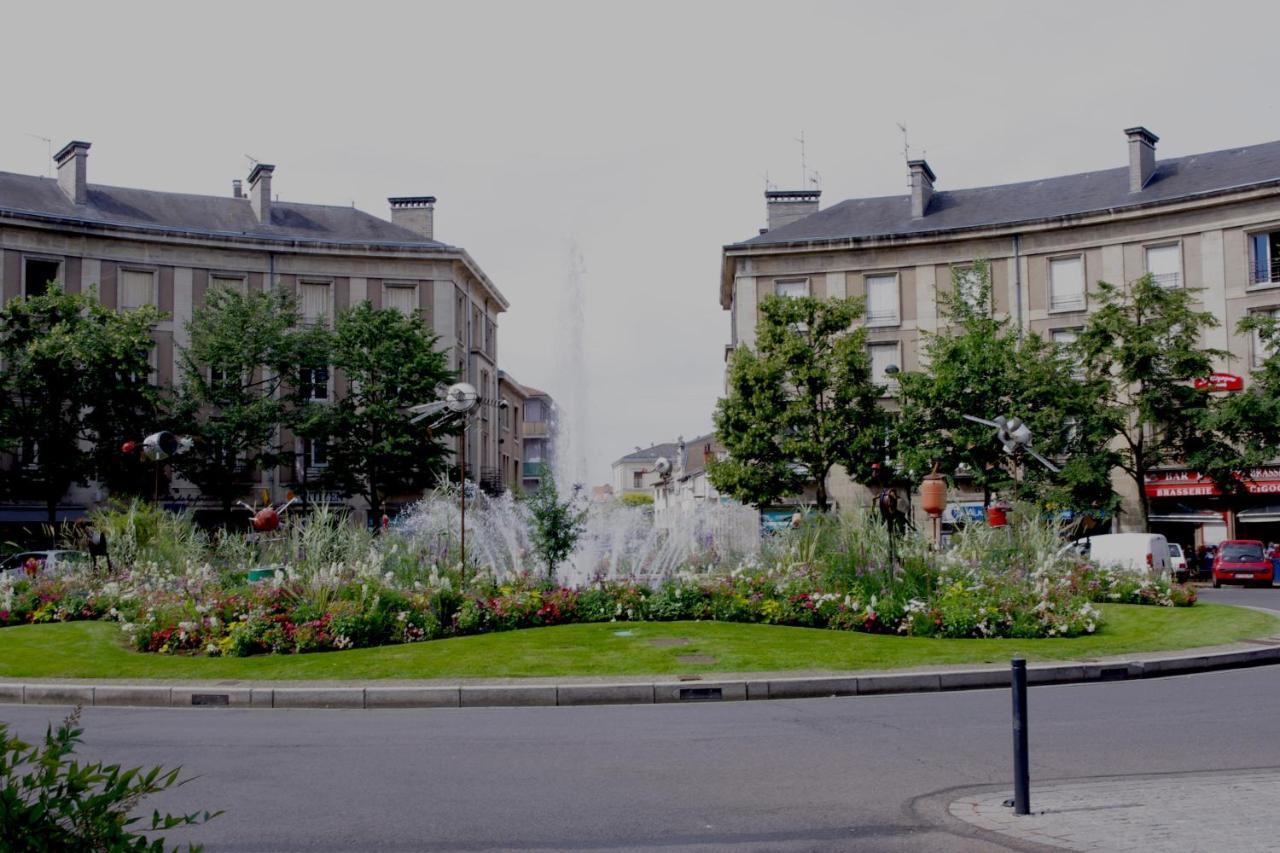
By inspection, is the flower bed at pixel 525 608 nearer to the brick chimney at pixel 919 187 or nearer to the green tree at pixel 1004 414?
the green tree at pixel 1004 414

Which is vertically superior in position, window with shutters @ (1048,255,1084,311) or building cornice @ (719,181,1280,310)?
building cornice @ (719,181,1280,310)

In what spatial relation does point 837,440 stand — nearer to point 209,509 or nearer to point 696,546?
point 696,546

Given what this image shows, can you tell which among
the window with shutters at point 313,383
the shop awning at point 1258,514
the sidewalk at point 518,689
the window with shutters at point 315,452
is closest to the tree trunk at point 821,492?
the shop awning at point 1258,514

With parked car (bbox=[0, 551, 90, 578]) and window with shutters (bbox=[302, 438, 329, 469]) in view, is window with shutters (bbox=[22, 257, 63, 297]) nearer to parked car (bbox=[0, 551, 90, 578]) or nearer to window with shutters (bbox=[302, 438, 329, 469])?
window with shutters (bbox=[302, 438, 329, 469])

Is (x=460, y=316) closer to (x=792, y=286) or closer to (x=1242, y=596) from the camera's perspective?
(x=792, y=286)

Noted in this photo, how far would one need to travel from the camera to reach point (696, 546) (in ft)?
65.3

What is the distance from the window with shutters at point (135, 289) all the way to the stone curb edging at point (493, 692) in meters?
33.1

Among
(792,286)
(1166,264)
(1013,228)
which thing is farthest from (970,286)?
(792,286)

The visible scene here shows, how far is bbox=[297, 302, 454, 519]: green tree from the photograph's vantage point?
39.2m

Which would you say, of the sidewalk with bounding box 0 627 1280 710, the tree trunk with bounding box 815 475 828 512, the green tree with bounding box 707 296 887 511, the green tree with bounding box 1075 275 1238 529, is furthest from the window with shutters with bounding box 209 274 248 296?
the sidewalk with bounding box 0 627 1280 710

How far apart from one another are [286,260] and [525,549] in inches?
1150

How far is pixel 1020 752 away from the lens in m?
6.09

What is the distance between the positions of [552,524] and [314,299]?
30878 millimetres

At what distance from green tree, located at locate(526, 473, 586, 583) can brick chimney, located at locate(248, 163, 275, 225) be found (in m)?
32.0
